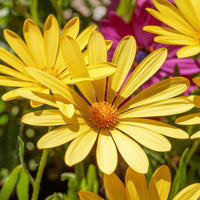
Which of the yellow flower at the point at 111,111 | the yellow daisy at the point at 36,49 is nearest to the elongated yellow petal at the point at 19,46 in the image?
the yellow daisy at the point at 36,49

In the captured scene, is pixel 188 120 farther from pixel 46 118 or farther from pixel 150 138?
pixel 46 118

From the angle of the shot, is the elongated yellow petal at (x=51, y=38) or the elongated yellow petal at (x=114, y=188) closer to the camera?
the elongated yellow petal at (x=114, y=188)

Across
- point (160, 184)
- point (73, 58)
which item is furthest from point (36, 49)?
point (160, 184)

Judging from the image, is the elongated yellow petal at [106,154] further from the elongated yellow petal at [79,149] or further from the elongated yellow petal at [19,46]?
the elongated yellow petal at [19,46]

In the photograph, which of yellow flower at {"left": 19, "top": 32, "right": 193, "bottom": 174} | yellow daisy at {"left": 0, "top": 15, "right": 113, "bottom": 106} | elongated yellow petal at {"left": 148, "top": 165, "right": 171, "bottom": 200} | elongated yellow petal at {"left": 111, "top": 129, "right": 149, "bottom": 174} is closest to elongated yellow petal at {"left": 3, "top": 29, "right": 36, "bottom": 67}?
yellow daisy at {"left": 0, "top": 15, "right": 113, "bottom": 106}

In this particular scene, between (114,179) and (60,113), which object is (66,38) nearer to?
(60,113)

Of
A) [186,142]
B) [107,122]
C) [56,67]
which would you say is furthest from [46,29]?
[186,142]

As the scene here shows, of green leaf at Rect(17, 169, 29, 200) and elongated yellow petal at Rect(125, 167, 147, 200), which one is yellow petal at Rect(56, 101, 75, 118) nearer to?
elongated yellow petal at Rect(125, 167, 147, 200)
